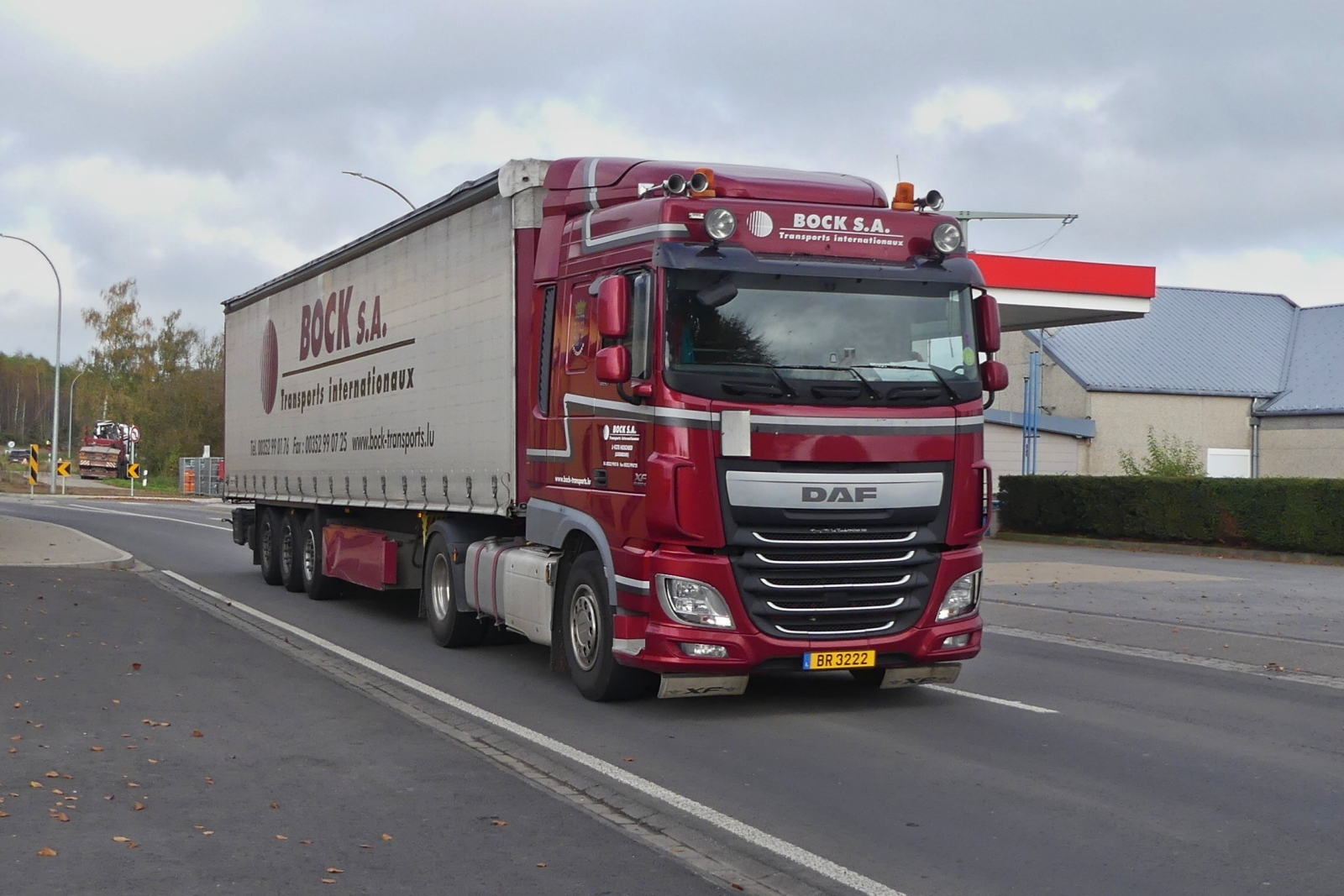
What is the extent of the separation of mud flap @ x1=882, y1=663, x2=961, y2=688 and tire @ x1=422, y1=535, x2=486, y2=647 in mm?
4191

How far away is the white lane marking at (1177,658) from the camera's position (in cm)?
1140

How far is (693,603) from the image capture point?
893 centimetres

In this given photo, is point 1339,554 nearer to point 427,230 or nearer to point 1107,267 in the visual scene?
point 1107,267

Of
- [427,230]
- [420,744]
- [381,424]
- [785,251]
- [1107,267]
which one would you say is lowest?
[420,744]

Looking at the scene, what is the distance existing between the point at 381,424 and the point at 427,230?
2.28 m

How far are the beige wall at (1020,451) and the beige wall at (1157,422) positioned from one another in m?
0.69

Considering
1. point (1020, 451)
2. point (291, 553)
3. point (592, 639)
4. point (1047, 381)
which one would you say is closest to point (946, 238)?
point (592, 639)

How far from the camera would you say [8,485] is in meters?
70.2

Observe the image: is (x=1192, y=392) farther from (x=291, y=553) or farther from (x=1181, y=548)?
(x=291, y=553)

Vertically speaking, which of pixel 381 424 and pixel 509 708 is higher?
pixel 381 424

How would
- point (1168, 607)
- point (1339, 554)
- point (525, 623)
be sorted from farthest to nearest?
point (1339, 554) → point (1168, 607) → point (525, 623)

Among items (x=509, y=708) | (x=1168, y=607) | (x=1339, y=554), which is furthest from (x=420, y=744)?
(x=1339, y=554)

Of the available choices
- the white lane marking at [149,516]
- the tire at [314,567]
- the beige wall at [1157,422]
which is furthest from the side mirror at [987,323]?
the beige wall at [1157,422]

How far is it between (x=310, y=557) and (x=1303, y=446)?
127 feet
